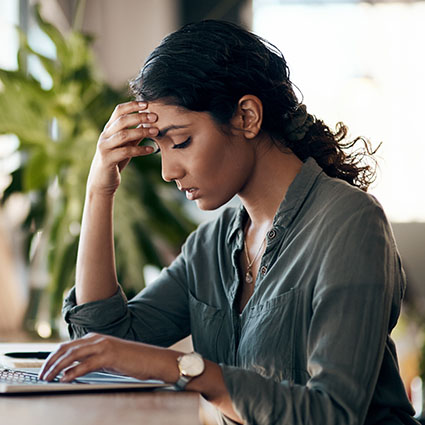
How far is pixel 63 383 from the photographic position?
0.94m

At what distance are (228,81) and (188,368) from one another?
1.62 feet

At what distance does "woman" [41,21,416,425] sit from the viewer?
3.03 feet

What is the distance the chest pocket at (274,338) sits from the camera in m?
1.09

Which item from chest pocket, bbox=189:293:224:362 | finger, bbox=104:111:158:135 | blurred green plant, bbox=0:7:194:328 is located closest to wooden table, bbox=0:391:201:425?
chest pocket, bbox=189:293:224:362

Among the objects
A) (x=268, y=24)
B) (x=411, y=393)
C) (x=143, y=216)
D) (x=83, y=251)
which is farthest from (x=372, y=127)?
(x=83, y=251)

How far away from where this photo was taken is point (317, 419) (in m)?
0.91

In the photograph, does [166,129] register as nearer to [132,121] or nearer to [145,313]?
[132,121]

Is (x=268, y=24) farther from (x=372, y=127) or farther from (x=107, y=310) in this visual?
(x=107, y=310)

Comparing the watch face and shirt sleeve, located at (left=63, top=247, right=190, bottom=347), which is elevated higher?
the watch face

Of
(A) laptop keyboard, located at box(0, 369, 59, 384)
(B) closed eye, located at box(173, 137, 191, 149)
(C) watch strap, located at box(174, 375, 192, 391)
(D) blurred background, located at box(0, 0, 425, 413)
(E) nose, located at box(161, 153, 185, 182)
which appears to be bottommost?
(D) blurred background, located at box(0, 0, 425, 413)

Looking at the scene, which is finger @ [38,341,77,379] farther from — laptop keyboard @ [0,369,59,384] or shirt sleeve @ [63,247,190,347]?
shirt sleeve @ [63,247,190,347]

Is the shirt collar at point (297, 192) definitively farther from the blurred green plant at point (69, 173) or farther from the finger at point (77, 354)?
the blurred green plant at point (69, 173)

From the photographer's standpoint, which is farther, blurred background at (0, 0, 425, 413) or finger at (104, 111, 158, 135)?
blurred background at (0, 0, 425, 413)

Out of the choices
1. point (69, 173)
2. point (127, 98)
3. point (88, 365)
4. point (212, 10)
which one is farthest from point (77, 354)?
point (212, 10)
